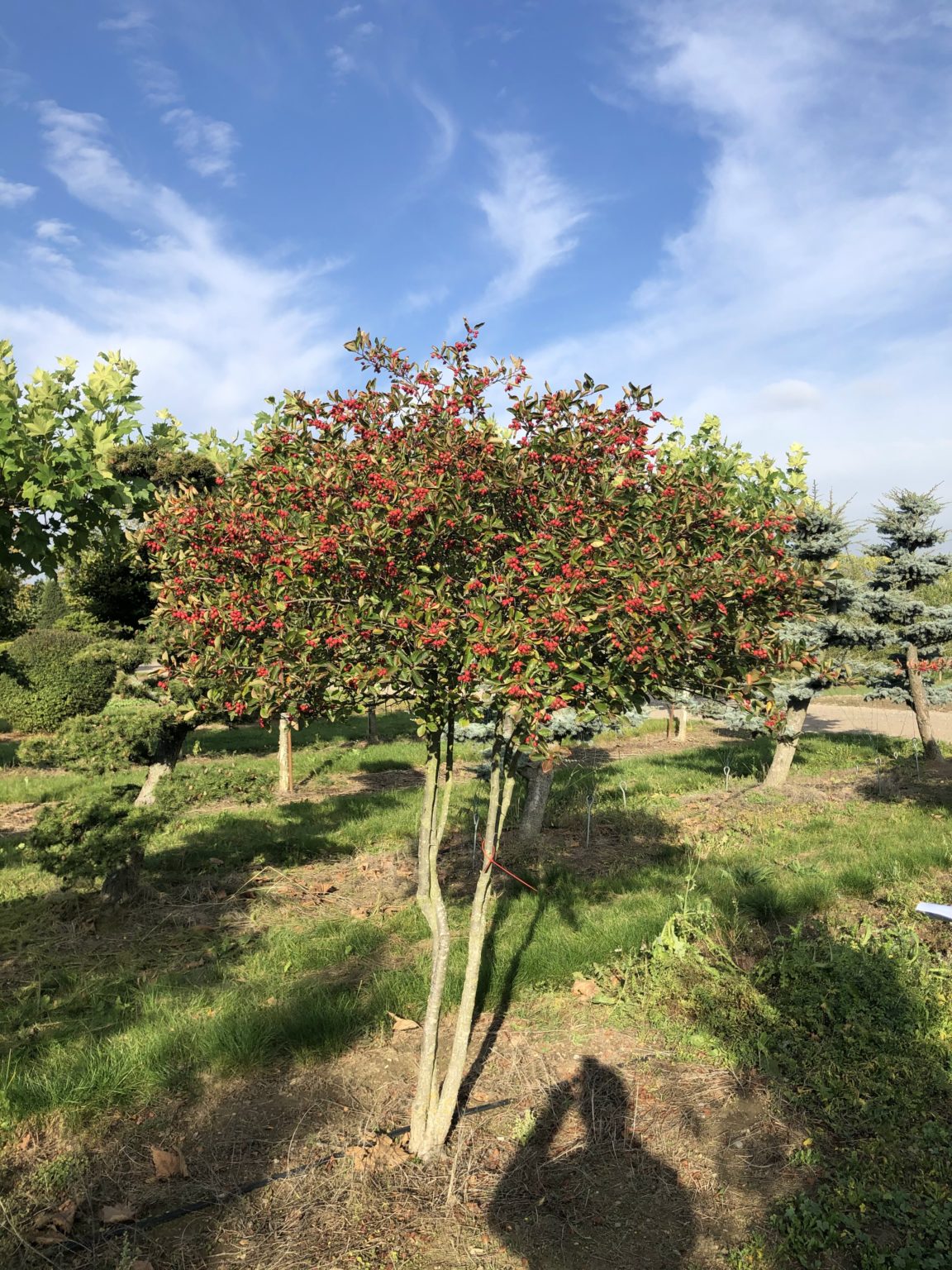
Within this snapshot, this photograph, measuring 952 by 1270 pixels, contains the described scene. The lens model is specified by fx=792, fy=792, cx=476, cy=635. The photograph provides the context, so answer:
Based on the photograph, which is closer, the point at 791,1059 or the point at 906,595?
the point at 791,1059

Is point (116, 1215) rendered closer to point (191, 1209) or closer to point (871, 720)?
point (191, 1209)

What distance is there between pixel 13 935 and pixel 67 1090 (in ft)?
10.8

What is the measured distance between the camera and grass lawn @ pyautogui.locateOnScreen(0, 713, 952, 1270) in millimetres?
3881

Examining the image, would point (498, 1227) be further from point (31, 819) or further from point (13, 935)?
point (31, 819)

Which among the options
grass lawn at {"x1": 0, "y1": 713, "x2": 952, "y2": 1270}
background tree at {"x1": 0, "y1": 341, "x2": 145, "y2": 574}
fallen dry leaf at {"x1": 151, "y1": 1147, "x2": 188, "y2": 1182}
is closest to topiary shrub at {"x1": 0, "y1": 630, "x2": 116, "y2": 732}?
grass lawn at {"x1": 0, "y1": 713, "x2": 952, "y2": 1270}

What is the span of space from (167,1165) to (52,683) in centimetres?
1713

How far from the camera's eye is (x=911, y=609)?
13.6 m

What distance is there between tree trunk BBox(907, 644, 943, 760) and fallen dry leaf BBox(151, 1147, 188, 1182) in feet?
42.8

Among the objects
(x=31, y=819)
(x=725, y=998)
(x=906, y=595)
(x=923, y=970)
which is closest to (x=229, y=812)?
(x=31, y=819)

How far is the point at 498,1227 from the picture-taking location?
3859mm

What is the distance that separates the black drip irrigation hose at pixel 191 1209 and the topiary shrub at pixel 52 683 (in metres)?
16.1

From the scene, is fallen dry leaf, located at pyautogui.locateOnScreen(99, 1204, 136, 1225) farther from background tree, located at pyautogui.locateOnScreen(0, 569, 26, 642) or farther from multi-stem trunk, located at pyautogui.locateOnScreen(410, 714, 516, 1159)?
background tree, located at pyautogui.locateOnScreen(0, 569, 26, 642)

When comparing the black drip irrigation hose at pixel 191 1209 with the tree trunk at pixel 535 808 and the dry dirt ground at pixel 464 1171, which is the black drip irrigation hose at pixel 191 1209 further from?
the tree trunk at pixel 535 808

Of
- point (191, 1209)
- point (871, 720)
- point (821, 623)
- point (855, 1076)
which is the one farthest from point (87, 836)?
point (871, 720)
